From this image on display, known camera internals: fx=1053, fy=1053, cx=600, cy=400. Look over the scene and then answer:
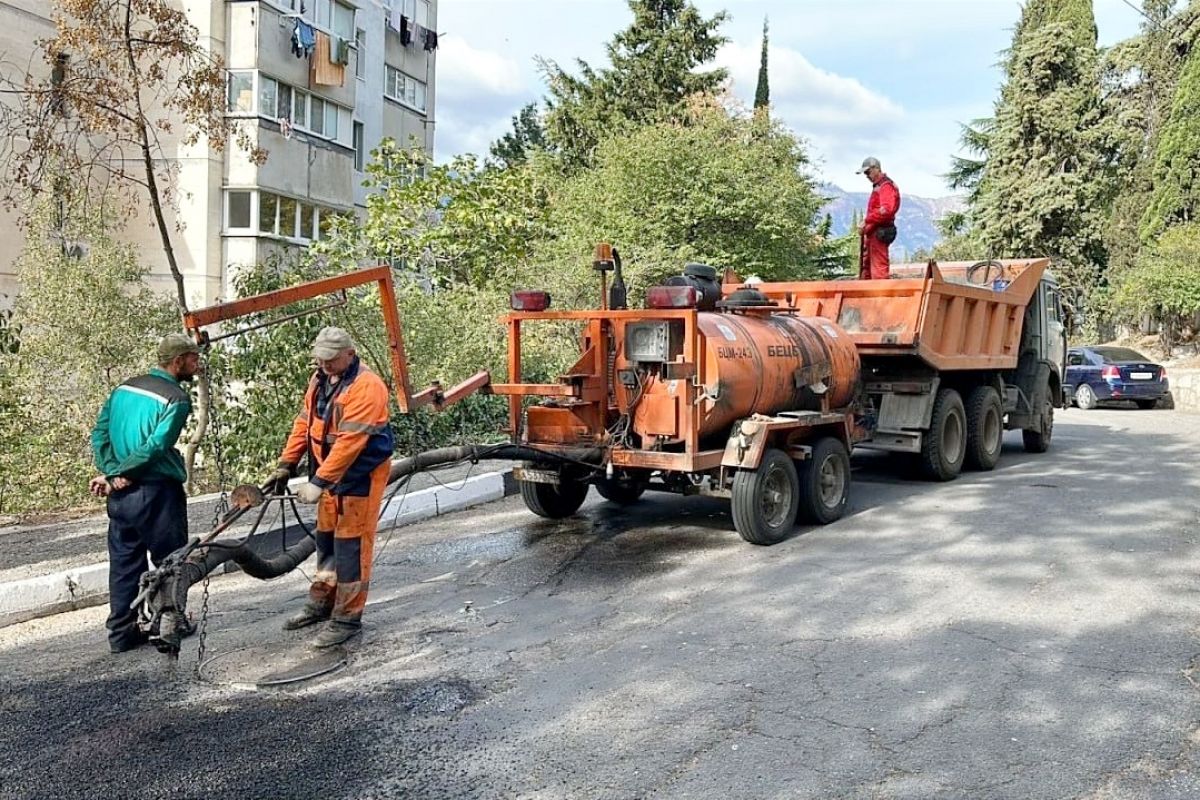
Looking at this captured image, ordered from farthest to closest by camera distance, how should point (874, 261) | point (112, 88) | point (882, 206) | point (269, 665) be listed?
point (874, 261), point (882, 206), point (112, 88), point (269, 665)

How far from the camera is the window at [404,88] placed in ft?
102

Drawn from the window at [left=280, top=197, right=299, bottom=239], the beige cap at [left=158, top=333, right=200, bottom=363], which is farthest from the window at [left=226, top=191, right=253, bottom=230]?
the beige cap at [left=158, top=333, right=200, bottom=363]

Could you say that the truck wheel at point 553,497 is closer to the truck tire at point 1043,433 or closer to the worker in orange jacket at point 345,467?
the worker in orange jacket at point 345,467

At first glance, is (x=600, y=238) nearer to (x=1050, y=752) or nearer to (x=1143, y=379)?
(x=1143, y=379)

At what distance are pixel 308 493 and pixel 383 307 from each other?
2.18 meters

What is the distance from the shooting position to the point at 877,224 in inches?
459

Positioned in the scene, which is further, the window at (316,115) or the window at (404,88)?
the window at (404,88)

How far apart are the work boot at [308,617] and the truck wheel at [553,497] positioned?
2.90m

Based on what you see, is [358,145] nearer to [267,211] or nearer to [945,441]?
[267,211]

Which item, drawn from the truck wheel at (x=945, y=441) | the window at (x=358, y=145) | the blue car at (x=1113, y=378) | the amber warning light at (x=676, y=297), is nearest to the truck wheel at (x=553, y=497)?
the amber warning light at (x=676, y=297)

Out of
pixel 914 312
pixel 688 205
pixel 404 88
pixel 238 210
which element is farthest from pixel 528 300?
pixel 404 88

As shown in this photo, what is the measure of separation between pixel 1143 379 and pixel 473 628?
2070cm

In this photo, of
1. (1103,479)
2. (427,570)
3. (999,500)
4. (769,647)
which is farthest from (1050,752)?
(1103,479)

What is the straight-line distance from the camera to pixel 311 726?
4.49 meters
